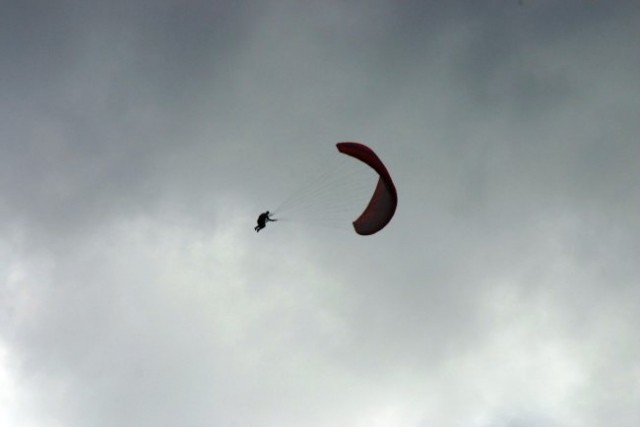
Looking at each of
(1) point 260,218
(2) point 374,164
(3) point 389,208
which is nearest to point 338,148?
(2) point 374,164

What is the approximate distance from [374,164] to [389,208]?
4.18 meters

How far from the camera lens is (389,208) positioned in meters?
49.9

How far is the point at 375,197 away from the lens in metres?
53.9

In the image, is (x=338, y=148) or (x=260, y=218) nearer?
(x=338, y=148)

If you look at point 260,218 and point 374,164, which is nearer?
point 374,164

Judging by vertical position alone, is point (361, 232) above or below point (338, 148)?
below

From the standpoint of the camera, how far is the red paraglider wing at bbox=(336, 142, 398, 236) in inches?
1892

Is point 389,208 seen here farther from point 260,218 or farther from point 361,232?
point 260,218

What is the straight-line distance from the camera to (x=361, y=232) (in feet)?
171

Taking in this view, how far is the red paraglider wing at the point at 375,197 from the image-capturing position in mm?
48062

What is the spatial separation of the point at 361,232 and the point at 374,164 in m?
6.86

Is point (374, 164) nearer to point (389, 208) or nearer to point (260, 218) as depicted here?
point (389, 208)

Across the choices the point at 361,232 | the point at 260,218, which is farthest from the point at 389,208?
the point at 260,218

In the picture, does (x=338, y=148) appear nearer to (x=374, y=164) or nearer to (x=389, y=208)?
(x=374, y=164)
